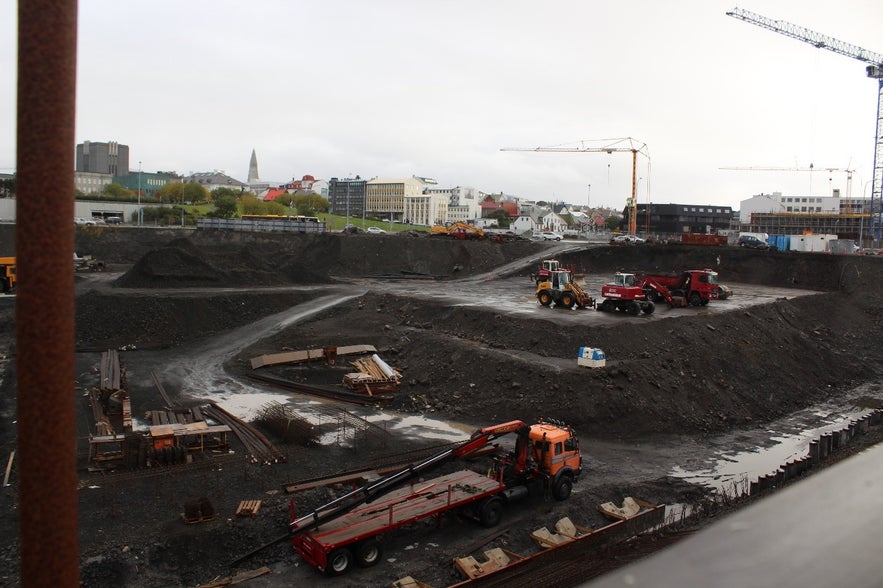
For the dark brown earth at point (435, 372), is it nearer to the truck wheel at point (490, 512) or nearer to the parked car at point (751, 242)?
the truck wheel at point (490, 512)

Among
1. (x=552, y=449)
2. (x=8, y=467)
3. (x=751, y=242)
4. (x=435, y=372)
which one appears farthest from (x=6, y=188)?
(x=552, y=449)

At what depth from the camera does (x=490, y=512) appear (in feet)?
51.4

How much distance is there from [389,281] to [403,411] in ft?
94.7

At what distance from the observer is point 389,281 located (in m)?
54.3

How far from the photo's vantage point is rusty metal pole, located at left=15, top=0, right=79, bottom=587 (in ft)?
9.92

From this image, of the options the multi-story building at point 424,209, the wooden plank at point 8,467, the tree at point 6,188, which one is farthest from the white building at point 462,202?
the wooden plank at point 8,467

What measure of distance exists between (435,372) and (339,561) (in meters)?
15.9

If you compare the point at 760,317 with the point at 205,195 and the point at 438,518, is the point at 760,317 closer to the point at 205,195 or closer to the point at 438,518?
the point at 438,518

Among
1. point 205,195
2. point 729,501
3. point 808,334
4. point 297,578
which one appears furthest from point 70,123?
point 205,195

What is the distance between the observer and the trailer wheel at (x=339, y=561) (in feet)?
43.2

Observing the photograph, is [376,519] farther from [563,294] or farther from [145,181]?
[145,181]

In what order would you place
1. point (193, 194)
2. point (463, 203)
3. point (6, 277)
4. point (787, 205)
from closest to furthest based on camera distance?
point (6, 277)
point (193, 194)
point (787, 205)
point (463, 203)

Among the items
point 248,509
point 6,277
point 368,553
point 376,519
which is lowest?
point 368,553

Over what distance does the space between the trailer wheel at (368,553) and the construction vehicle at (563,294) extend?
2403 cm
